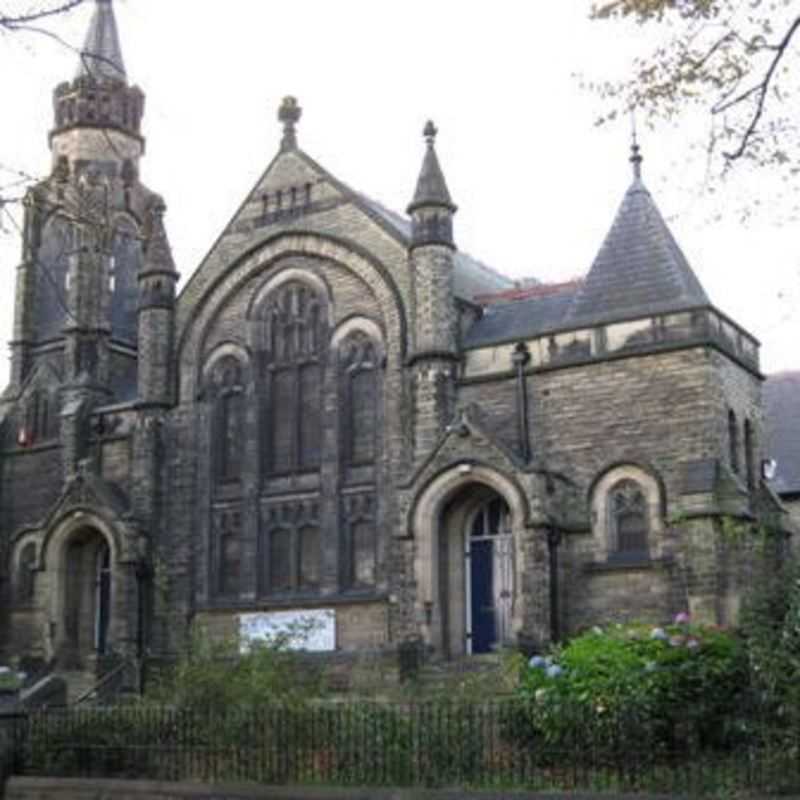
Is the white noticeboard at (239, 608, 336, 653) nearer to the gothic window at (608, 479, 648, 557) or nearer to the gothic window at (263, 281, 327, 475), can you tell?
the gothic window at (263, 281, 327, 475)

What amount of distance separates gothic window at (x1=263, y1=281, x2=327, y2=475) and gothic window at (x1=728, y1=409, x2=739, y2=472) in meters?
9.72

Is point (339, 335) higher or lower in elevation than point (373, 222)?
lower

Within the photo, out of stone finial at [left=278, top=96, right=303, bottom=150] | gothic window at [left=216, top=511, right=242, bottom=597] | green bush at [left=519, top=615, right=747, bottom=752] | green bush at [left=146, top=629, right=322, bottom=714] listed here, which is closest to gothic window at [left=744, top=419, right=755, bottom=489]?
green bush at [left=146, top=629, right=322, bottom=714]

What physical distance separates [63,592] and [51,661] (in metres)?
1.79

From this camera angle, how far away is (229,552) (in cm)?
3269

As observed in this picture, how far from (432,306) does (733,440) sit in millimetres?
7085

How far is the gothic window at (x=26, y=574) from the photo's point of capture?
36375 mm

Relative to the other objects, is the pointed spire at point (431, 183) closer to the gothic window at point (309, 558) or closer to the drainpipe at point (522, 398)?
the drainpipe at point (522, 398)

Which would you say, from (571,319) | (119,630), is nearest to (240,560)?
(119,630)

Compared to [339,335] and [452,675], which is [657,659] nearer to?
[452,675]

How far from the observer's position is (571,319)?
28.4 metres

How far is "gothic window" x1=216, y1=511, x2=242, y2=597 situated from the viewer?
32375 millimetres

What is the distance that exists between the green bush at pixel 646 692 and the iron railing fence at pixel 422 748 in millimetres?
26

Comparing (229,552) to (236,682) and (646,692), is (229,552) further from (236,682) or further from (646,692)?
(646,692)
